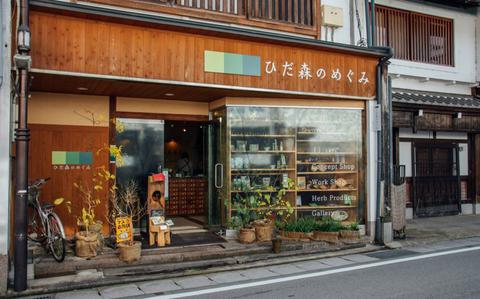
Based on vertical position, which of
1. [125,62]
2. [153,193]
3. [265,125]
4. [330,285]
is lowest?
[330,285]

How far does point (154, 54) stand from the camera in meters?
8.52

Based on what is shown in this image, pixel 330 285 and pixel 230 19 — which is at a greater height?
pixel 230 19

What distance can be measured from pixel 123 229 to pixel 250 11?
6104 millimetres

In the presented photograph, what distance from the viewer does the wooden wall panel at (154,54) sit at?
302 inches

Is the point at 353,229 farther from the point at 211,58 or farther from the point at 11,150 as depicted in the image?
the point at 11,150

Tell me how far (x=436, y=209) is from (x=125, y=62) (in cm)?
1202

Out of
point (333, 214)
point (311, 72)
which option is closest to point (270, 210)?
point (333, 214)

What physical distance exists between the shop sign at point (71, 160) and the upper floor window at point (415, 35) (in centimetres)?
985

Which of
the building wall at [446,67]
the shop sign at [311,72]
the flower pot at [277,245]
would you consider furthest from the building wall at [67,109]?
the building wall at [446,67]

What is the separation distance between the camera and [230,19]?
1046 cm

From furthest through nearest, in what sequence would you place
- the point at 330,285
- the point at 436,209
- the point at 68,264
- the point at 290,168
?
the point at 436,209
the point at 290,168
the point at 68,264
the point at 330,285

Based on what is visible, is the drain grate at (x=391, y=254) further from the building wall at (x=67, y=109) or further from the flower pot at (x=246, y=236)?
the building wall at (x=67, y=109)

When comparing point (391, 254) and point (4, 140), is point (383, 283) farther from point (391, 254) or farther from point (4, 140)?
point (4, 140)

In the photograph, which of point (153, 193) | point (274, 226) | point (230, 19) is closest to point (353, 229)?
point (274, 226)
